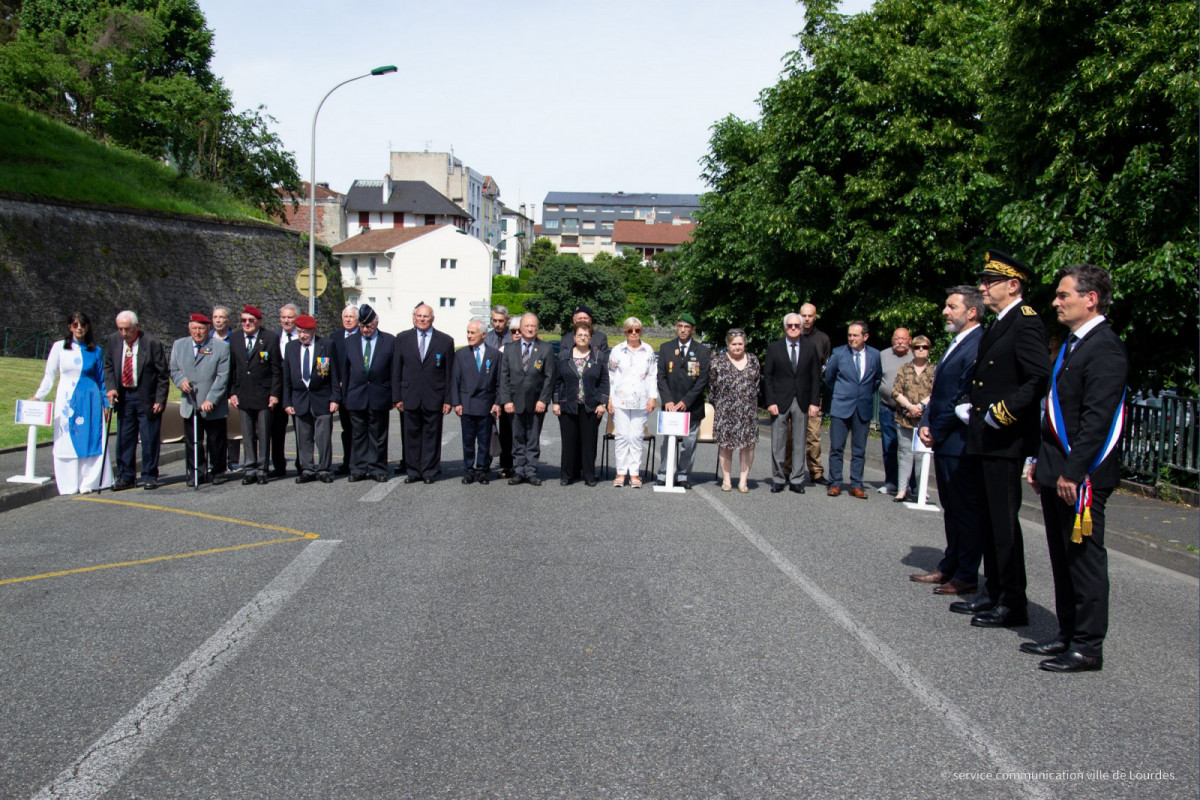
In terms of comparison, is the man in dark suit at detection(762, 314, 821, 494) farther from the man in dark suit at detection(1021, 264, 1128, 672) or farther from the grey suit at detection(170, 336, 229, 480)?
the grey suit at detection(170, 336, 229, 480)

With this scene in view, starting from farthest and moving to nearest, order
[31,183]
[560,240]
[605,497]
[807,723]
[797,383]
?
[560,240]
[31,183]
[797,383]
[605,497]
[807,723]

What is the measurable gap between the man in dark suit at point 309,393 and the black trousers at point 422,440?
92 cm

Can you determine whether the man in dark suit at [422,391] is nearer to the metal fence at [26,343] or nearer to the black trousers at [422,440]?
the black trousers at [422,440]

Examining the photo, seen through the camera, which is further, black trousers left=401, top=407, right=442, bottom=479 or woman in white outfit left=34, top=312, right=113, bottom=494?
black trousers left=401, top=407, right=442, bottom=479

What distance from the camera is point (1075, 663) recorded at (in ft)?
16.0

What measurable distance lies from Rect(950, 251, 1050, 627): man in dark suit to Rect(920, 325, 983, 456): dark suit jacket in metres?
0.42

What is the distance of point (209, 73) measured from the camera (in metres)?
54.2

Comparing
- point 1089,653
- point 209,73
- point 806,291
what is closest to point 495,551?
point 1089,653

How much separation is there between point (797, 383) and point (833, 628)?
5.83 meters

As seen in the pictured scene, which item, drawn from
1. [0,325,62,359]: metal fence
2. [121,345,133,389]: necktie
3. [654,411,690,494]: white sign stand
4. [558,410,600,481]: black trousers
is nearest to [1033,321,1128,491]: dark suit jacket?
[654,411,690,494]: white sign stand

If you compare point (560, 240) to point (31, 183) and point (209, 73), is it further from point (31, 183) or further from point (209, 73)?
point (31, 183)

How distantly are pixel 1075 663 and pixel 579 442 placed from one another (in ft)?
22.9

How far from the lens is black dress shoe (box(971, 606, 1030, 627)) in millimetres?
5668

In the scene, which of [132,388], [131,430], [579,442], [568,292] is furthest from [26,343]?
[568,292]
